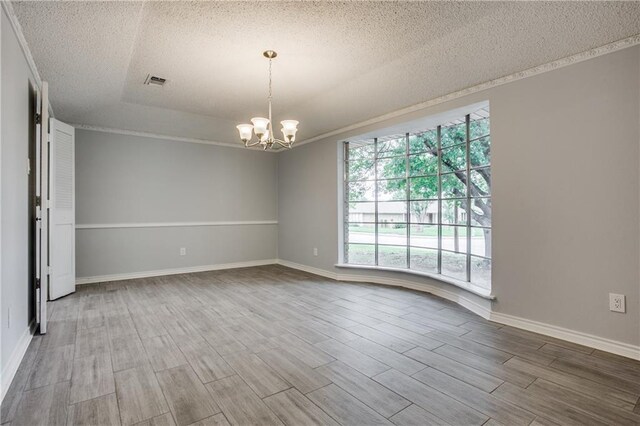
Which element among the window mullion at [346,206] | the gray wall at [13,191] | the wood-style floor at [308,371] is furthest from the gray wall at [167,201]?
the gray wall at [13,191]

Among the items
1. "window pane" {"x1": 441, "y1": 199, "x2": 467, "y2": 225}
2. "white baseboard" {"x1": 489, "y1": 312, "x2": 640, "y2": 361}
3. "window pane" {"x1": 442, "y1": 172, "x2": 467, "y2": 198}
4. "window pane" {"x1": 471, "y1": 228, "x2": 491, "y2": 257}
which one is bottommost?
"white baseboard" {"x1": 489, "y1": 312, "x2": 640, "y2": 361}

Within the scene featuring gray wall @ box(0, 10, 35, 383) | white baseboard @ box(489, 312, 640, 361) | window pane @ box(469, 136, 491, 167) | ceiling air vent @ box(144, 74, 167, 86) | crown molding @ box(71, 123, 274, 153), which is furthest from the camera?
crown molding @ box(71, 123, 274, 153)

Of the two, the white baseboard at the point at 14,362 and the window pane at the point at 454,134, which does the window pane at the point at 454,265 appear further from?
the white baseboard at the point at 14,362

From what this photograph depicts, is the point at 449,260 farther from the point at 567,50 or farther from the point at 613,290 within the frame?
the point at 567,50

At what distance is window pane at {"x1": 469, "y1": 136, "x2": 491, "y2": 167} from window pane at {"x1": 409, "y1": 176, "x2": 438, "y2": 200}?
0.58 m

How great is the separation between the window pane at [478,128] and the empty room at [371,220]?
0.03 meters

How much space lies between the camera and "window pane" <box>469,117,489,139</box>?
3.59 m

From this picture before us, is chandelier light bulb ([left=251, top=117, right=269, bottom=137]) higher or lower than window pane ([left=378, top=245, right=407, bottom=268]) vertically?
higher

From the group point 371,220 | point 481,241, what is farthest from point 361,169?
point 481,241

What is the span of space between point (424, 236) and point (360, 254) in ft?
3.72

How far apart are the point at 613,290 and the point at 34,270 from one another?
4946mm

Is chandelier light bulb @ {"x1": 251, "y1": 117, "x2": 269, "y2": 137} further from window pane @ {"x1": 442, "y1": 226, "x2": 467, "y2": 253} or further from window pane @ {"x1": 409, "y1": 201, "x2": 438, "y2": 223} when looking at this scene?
window pane @ {"x1": 442, "y1": 226, "x2": 467, "y2": 253}

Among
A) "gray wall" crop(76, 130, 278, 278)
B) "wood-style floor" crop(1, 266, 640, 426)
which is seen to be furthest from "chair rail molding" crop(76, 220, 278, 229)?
"wood-style floor" crop(1, 266, 640, 426)

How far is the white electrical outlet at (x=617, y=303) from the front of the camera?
8.08 ft
